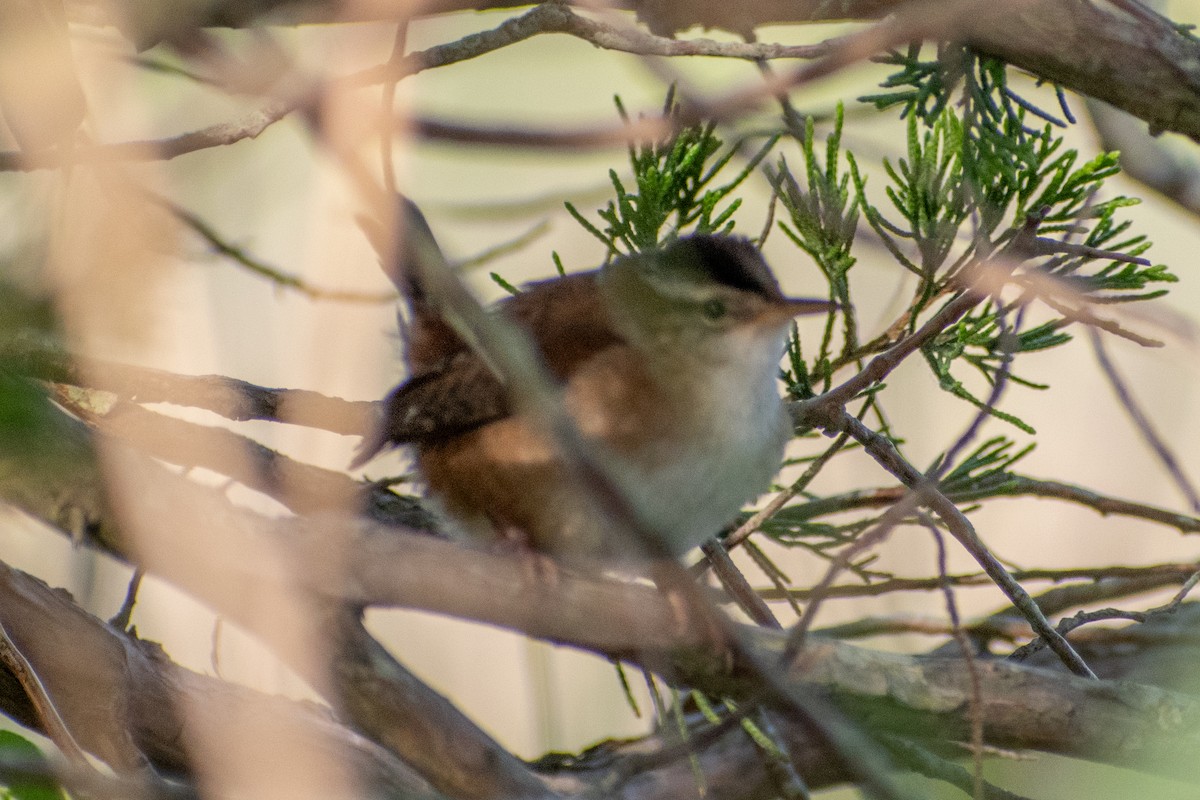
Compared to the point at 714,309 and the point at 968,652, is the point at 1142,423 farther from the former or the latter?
the point at 968,652

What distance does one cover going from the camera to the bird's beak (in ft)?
7.75

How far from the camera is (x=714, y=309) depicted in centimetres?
253

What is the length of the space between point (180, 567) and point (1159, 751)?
57.6 inches

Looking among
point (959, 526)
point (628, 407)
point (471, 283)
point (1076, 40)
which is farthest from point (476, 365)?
point (1076, 40)

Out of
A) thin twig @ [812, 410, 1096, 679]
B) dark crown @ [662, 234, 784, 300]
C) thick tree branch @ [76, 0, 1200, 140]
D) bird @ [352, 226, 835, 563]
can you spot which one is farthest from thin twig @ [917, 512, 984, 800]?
thick tree branch @ [76, 0, 1200, 140]

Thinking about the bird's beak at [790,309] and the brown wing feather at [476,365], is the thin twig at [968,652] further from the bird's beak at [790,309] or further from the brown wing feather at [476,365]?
the brown wing feather at [476,365]

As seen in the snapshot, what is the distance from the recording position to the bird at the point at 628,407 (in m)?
2.27

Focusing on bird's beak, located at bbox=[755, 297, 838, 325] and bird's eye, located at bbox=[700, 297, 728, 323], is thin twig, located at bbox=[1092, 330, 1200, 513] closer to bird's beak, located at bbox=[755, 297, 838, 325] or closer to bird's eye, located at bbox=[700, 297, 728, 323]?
bird's beak, located at bbox=[755, 297, 838, 325]

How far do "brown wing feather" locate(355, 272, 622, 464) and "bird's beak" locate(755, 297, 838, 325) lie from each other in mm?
317

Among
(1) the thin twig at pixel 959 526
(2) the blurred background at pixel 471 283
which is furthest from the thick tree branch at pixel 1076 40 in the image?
(1) the thin twig at pixel 959 526

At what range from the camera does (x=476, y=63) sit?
302 cm

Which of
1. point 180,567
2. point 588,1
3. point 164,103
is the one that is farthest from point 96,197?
point 164,103

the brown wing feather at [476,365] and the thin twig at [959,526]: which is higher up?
the brown wing feather at [476,365]

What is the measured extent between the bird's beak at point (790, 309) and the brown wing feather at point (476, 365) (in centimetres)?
32
